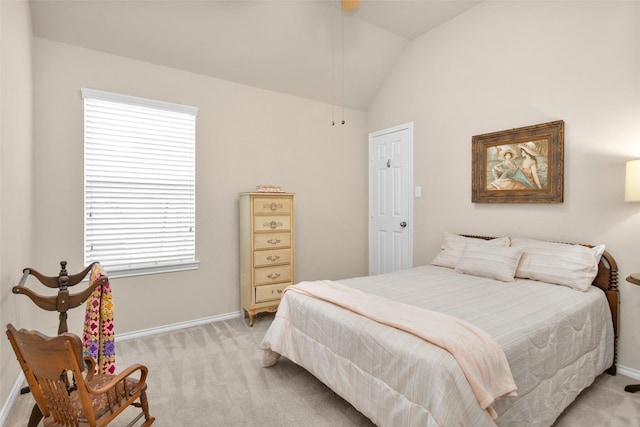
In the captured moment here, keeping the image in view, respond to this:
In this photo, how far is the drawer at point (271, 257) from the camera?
355 cm

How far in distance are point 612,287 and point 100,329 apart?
140 inches

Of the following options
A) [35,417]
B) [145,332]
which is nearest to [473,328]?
[35,417]

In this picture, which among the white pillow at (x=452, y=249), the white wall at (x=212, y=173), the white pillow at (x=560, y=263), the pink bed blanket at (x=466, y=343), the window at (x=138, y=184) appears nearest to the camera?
the pink bed blanket at (x=466, y=343)

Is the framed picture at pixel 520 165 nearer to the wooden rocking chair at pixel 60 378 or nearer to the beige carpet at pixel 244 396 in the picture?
the beige carpet at pixel 244 396

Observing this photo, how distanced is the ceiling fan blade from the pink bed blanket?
286cm

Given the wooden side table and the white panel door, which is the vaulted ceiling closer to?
the white panel door

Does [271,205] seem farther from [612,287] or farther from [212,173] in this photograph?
[612,287]

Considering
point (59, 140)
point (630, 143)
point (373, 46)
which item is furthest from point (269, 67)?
point (630, 143)

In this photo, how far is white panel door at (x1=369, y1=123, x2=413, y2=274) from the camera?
4.25 metres

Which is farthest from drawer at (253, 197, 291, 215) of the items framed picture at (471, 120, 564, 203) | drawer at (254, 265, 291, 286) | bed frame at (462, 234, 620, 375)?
bed frame at (462, 234, 620, 375)

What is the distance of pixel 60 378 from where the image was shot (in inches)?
51.3

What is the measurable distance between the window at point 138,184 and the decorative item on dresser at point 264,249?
582mm

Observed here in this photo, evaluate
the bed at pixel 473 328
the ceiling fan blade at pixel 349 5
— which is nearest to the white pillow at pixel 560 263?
the bed at pixel 473 328

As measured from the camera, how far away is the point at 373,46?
13.3ft
